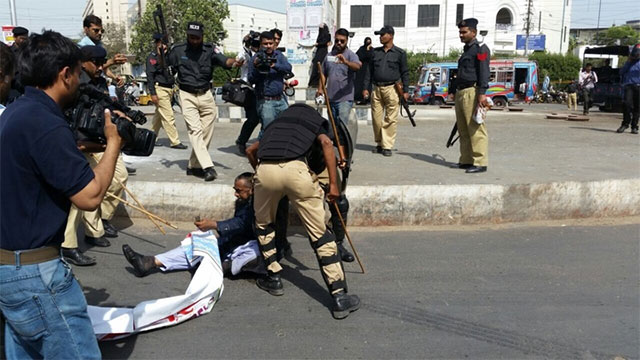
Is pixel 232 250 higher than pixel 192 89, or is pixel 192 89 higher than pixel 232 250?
pixel 192 89

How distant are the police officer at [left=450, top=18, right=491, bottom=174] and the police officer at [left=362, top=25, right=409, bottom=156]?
1.18m

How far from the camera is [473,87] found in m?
6.87

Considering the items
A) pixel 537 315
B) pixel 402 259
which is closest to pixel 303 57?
pixel 402 259

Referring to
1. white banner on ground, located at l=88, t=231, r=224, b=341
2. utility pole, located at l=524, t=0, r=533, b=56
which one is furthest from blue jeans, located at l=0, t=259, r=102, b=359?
utility pole, located at l=524, t=0, r=533, b=56

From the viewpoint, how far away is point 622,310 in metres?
3.75

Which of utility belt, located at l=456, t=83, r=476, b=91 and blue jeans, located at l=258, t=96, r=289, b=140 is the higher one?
utility belt, located at l=456, t=83, r=476, b=91

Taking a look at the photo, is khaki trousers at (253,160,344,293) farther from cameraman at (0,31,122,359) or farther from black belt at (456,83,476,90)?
black belt at (456,83,476,90)

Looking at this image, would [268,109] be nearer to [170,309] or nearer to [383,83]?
[383,83]

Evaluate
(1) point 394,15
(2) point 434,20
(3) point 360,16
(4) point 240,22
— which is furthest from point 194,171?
(4) point 240,22

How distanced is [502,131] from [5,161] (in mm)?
11149

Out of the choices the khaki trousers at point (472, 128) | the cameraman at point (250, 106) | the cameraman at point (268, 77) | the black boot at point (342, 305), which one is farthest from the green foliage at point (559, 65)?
the black boot at point (342, 305)

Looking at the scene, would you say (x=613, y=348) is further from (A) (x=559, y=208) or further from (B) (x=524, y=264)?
(A) (x=559, y=208)

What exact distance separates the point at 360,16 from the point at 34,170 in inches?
2292

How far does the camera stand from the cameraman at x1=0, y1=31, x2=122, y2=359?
203cm
